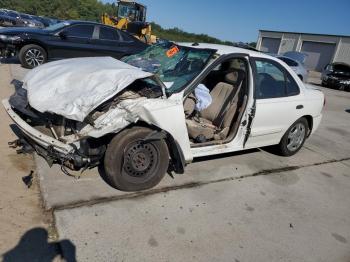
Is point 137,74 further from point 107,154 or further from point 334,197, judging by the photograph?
point 334,197

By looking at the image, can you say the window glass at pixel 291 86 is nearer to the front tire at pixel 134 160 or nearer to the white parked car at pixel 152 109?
the white parked car at pixel 152 109

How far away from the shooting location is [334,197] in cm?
461

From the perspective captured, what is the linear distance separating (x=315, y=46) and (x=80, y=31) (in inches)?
1150

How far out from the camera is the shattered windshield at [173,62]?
419 centimetres

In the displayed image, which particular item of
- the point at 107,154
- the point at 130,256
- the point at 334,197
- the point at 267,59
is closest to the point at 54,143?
the point at 107,154

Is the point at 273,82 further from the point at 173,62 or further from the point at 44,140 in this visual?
the point at 44,140

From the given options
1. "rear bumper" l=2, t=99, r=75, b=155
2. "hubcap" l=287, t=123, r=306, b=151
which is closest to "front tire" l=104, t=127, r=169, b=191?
"rear bumper" l=2, t=99, r=75, b=155

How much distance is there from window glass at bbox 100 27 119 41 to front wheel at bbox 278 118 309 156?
7316 mm

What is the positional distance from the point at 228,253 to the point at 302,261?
70 centimetres

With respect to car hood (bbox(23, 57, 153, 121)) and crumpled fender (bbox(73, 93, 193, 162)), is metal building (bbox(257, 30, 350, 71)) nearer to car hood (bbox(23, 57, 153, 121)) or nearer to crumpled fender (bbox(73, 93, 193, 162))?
crumpled fender (bbox(73, 93, 193, 162))

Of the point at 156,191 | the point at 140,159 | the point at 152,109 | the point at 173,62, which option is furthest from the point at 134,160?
the point at 173,62

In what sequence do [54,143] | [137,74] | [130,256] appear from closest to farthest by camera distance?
[130,256]
[54,143]
[137,74]

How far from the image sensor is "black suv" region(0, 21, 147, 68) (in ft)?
32.7

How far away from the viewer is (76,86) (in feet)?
11.9
